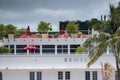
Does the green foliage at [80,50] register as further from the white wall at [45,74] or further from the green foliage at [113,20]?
the green foliage at [113,20]

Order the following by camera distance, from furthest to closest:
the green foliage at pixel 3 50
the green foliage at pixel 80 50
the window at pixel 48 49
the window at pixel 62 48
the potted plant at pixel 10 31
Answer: the window at pixel 62 48 → the window at pixel 48 49 → the potted plant at pixel 10 31 → the green foliage at pixel 3 50 → the green foliage at pixel 80 50

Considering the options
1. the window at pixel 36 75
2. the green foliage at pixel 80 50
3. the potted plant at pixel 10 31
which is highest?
the potted plant at pixel 10 31

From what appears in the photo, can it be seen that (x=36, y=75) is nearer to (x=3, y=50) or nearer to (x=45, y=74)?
(x=45, y=74)

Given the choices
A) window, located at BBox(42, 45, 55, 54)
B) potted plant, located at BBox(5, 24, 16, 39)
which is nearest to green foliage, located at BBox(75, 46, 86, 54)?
window, located at BBox(42, 45, 55, 54)

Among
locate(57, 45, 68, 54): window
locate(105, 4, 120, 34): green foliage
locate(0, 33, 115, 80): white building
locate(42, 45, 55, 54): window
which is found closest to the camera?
locate(105, 4, 120, 34): green foliage

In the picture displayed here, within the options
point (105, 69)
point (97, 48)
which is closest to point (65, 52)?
point (105, 69)

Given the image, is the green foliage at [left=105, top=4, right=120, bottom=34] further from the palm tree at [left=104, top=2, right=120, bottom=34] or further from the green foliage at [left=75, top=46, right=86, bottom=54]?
the green foliage at [left=75, top=46, right=86, bottom=54]

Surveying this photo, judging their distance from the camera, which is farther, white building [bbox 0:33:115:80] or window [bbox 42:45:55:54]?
window [bbox 42:45:55:54]

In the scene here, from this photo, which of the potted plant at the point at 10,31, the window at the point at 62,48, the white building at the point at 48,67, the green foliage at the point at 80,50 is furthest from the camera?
the window at the point at 62,48

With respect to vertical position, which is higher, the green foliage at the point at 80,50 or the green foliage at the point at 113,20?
the green foliage at the point at 113,20

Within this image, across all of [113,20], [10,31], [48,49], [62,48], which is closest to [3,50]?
[10,31]

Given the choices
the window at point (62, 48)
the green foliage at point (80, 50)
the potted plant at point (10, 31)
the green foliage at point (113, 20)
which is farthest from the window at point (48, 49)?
the green foliage at point (113, 20)

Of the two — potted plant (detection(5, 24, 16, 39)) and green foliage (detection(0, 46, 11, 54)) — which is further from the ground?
potted plant (detection(5, 24, 16, 39))

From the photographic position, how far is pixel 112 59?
54.5 meters
